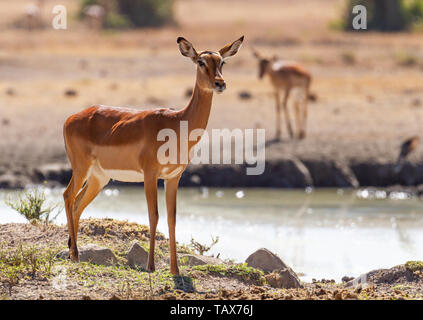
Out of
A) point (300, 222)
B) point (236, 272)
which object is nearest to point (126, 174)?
point (236, 272)

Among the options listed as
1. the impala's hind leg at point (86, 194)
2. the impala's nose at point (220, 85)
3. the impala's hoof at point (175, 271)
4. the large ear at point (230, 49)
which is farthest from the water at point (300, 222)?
the impala's nose at point (220, 85)

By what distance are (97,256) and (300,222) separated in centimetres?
639

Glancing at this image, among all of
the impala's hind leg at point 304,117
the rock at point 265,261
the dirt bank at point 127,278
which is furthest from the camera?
the impala's hind leg at point 304,117

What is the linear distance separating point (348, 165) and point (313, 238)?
4.63m

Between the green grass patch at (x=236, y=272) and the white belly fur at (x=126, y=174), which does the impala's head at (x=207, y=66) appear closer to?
the white belly fur at (x=126, y=174)

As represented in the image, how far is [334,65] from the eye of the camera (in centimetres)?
3012

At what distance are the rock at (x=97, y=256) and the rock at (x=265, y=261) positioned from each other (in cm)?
154

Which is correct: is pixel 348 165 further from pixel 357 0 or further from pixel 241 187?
pixel 357 0

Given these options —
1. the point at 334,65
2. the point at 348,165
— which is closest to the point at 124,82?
the point at 334,65

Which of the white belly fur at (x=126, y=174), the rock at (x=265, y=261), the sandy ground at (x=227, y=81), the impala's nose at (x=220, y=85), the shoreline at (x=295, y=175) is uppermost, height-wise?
the impala's nose at (x=220, y=85)

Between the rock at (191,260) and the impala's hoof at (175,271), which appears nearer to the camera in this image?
the impala's hoof at (175,271)

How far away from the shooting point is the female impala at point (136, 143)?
8266mm

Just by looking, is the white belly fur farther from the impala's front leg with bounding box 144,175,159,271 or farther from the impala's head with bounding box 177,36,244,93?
the impala's head with bounding box 177,36,244,93

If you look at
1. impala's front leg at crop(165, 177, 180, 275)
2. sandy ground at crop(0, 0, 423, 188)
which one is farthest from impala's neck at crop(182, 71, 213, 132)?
sandy ground at crop(0, 0, 423, 188)
